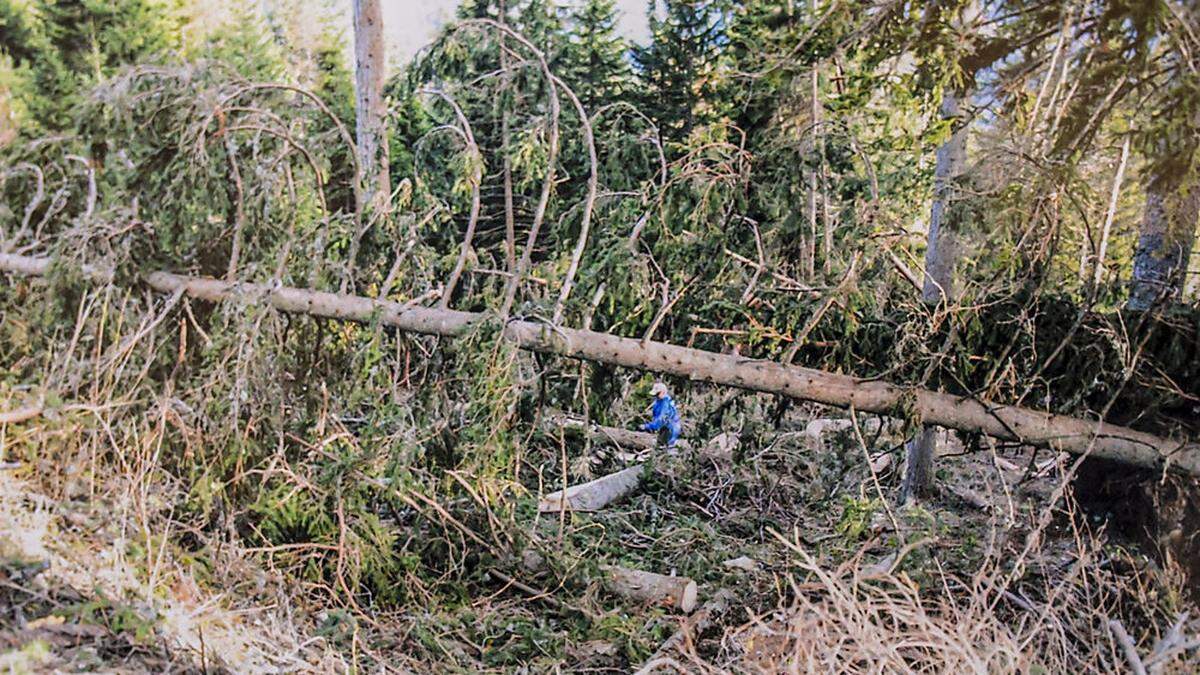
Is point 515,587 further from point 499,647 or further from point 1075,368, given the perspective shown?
point 1075,368

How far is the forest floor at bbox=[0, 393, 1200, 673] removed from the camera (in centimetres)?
351

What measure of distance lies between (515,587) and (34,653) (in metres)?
2.96

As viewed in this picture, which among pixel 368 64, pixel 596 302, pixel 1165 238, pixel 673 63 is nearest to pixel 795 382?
pixel 596 302

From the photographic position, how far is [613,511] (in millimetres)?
7074

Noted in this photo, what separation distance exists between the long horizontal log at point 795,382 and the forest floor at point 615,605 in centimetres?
23

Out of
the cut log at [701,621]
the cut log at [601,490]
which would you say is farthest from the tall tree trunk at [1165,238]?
the cut log at [601,490]

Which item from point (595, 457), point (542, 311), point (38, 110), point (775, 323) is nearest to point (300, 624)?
point (542, 311)

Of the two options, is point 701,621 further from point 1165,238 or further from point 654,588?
point 1165,238

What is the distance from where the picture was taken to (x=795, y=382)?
490 cm

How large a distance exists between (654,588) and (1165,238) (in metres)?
3.57

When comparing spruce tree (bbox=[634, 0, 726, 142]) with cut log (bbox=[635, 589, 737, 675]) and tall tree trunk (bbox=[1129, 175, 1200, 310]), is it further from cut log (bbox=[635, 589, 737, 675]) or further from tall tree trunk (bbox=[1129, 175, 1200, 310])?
cut log (bbox=[635, 589, 737, 675])

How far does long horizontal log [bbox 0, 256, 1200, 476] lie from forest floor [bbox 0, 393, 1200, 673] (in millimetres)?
234

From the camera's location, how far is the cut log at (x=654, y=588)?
5.17 m

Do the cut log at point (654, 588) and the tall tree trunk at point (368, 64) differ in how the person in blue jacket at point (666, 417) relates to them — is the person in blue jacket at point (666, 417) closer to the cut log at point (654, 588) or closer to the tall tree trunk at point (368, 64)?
the cut log at point (654, 588)
